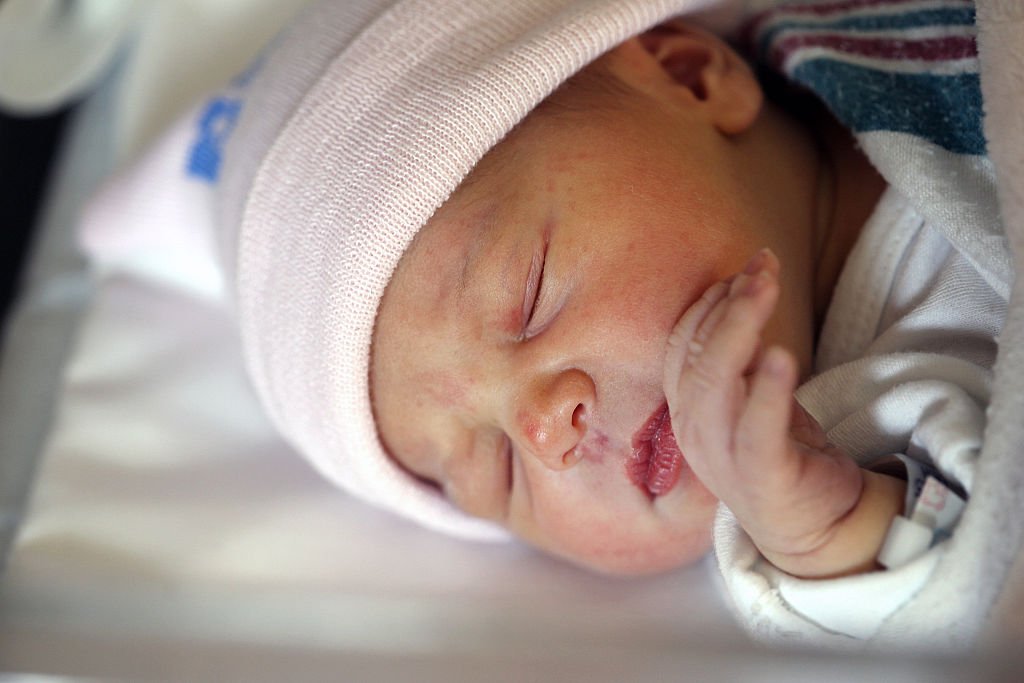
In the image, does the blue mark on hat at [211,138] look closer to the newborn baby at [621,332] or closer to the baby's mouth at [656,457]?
the newborn baby at [621,332]

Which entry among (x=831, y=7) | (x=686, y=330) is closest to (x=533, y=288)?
(x=686, y=330)

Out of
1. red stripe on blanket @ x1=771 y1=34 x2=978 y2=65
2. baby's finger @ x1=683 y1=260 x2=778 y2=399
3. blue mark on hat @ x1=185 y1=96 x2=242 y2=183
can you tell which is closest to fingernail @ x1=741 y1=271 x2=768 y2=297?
baby's finger @ x1=683 y1=260 x2=778 y2=399

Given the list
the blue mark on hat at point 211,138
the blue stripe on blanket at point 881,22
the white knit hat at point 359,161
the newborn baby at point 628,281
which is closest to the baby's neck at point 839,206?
the newborn baby at point 628,281

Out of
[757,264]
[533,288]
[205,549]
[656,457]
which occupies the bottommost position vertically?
[205,549]

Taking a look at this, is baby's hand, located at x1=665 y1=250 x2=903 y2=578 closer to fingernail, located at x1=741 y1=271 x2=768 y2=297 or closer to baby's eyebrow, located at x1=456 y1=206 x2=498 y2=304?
fingernail, located at x1=741 y1=271 x2=768 y2=297

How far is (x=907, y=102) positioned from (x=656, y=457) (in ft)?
1.28

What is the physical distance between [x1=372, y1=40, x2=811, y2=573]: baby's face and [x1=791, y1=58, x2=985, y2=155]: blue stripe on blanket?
0.13 metres

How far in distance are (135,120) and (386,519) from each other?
2.19 feet

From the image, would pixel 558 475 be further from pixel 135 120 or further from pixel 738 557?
pixel 135 120

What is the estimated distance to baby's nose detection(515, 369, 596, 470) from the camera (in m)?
0.79

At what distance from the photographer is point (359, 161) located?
0.89m

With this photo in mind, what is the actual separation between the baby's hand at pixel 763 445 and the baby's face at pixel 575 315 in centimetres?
7

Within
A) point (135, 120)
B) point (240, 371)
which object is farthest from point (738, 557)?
point (135, 120)

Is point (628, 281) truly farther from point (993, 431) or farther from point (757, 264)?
point (993, 431)
